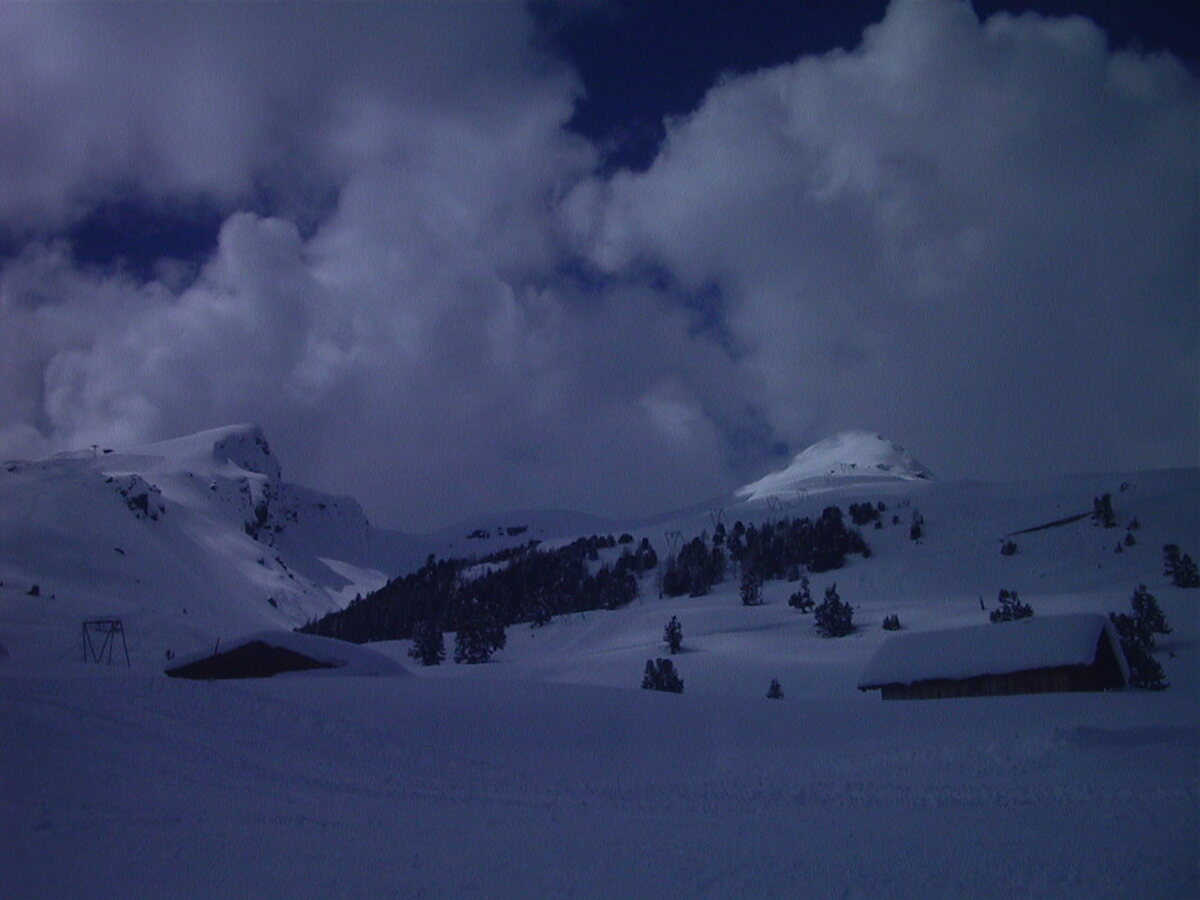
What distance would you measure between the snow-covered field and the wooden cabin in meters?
2.29

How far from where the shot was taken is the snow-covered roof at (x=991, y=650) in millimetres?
35562

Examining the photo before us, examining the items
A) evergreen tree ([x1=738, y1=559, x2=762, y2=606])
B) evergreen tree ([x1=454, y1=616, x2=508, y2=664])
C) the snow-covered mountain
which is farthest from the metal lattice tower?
evergreen tree ([x1=738, y1=559, x2=762, y2=606])

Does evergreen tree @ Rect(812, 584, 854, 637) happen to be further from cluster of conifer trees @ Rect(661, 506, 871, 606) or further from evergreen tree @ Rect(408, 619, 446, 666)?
evergreen tree @ Rect(408, 619, 446, 666)

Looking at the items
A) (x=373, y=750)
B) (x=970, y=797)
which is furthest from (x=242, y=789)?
(x=970, y=797)

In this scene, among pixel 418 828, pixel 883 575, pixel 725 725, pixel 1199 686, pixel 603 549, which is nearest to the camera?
pixel 418 828

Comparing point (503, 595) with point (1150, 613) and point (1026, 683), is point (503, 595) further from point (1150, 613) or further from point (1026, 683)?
point (1026, 683)

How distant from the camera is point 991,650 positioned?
3716cm

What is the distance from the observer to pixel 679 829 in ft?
49.0

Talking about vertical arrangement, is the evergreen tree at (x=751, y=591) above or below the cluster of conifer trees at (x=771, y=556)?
below

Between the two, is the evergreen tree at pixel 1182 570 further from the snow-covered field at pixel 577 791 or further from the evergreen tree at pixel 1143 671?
the evergreen tree at pixel 1143 671

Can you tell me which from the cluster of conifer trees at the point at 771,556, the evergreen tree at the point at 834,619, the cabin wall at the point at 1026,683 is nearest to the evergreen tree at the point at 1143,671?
the cabin wall at the point at 1026,683

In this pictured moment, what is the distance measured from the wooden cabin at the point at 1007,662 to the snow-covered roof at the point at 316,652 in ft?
81.9

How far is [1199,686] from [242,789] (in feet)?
136

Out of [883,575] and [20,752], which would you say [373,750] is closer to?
[20,752]
